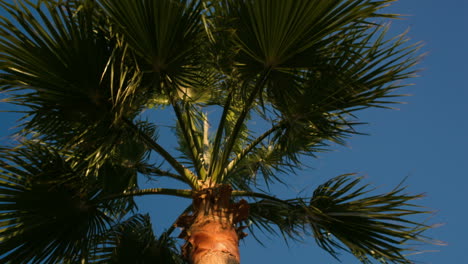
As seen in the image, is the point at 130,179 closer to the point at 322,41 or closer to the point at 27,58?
the point at 27,58

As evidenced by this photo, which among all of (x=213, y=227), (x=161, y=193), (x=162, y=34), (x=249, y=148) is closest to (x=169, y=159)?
(x=161, y=193)

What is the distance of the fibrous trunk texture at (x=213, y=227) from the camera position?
3470 mm

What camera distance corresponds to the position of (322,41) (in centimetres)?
395

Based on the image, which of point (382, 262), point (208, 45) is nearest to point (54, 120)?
point (208, 45)

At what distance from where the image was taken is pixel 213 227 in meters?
3.62

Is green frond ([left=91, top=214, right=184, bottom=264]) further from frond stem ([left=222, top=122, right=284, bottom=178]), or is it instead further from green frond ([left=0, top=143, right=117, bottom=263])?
frond stem ([left=222, top=122, right=284, bottom=178])

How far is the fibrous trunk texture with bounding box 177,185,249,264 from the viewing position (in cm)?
347

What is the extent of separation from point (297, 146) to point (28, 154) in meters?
2.79

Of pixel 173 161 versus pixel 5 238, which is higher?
pixel 173 161

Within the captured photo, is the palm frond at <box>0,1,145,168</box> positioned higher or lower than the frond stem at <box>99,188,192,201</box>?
higher

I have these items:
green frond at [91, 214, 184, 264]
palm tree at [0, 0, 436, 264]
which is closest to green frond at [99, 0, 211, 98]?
palm tree at [0, 0, 436, 264]

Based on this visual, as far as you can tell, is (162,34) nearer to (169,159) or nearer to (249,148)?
(169,159)

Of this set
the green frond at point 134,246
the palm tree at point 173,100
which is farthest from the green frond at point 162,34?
the green frond at point 134,246

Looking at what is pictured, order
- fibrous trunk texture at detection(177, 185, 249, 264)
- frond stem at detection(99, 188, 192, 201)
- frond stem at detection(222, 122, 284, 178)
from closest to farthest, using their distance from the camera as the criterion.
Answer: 1. fibrous trunk texture at detection(177, 185, 249, 264)
2. frond stem at detection(99, 188, 192, 201)
3. frond stem at detection(222, 122, 284, 178)
